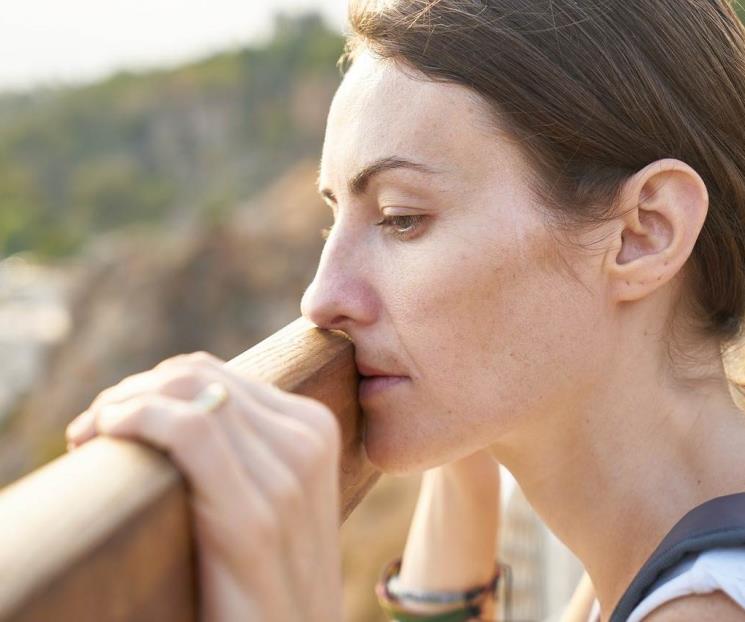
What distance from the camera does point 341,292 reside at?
45.6 inches

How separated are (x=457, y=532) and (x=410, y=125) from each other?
90cm

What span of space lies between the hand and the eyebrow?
1.82ft

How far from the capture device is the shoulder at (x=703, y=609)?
1.06 meters

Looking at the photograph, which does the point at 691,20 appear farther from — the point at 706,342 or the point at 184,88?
the point at 184,88

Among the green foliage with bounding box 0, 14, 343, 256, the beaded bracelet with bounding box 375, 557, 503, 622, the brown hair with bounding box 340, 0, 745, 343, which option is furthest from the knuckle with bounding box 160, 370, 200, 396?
the green foliage with bounding box 0, 14, 343, 256

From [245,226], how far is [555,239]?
16634mm

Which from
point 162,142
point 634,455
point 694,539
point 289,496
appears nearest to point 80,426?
point 289,496

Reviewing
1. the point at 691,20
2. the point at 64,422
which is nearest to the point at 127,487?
the point at 691,20

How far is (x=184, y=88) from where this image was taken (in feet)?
109

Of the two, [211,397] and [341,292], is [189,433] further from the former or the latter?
[341,292]

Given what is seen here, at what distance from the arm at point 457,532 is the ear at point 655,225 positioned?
66 centimetres

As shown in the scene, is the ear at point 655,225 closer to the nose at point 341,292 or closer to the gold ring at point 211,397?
the nose at point 341,292

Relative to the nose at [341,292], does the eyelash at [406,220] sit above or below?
above

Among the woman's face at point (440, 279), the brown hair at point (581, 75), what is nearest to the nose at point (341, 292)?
the woman's face at point (440, 279)
